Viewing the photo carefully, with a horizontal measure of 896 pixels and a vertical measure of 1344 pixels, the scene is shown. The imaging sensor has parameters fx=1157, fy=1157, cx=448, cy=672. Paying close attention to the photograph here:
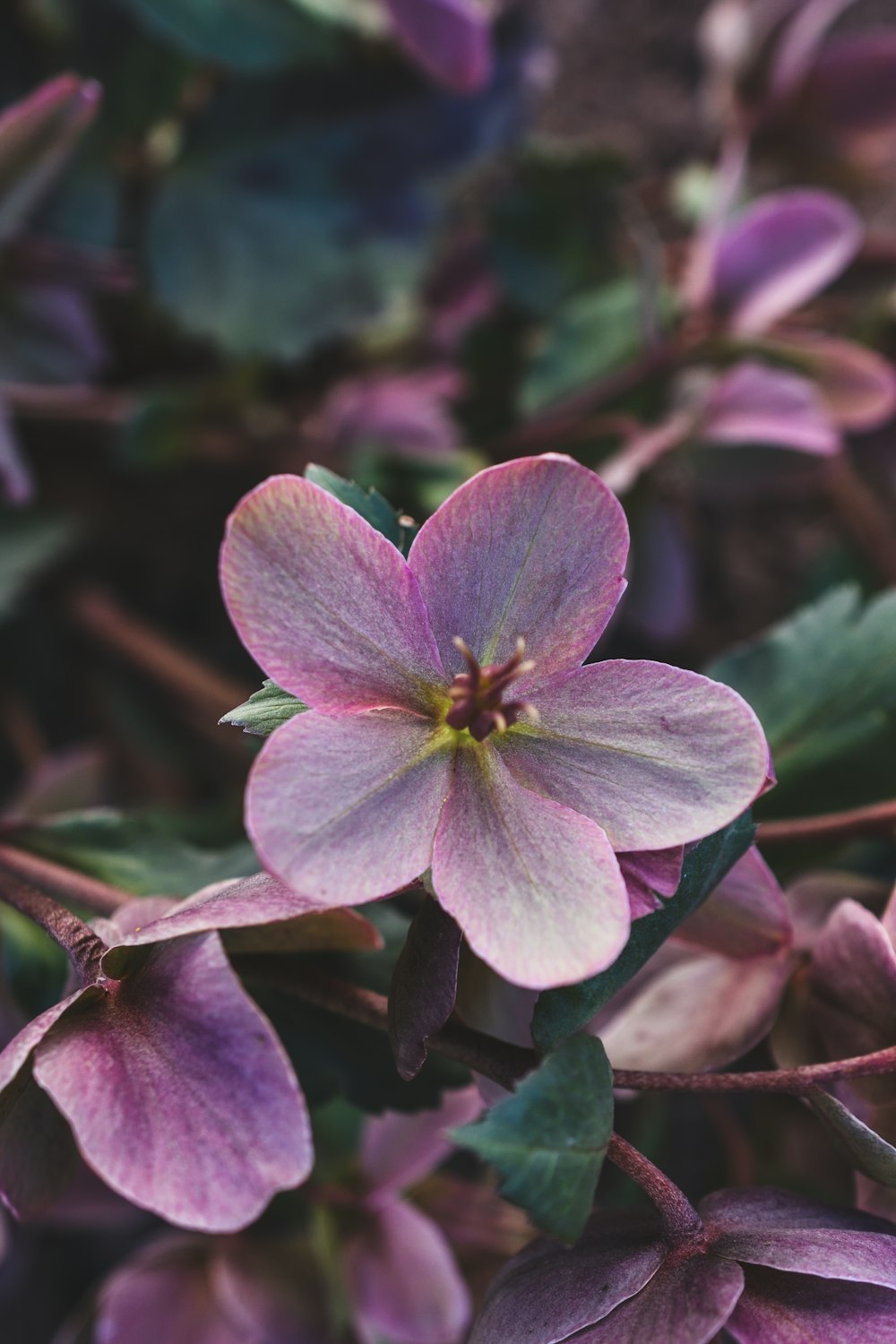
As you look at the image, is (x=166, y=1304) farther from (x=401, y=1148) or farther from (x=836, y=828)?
(x=836, y=828)

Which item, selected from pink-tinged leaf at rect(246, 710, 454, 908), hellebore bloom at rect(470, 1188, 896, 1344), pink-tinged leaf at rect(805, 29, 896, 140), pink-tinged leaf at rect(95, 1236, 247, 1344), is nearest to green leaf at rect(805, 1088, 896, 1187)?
hellebore bloom at rect(470, 1188, 896, 1344)

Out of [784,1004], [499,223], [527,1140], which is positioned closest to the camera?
[527,1140]

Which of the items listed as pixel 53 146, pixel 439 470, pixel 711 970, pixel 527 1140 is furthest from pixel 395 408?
pixel 527 1140

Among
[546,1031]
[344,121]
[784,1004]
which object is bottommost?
[784,1004]

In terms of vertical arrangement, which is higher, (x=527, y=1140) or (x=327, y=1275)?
(x=527, y=1140)

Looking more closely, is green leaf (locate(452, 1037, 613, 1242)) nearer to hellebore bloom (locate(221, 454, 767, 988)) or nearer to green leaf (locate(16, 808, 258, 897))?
hellebore bloom (locate(221, 454, 767, 988))

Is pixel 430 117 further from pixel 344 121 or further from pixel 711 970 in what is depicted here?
pixel 711 970
